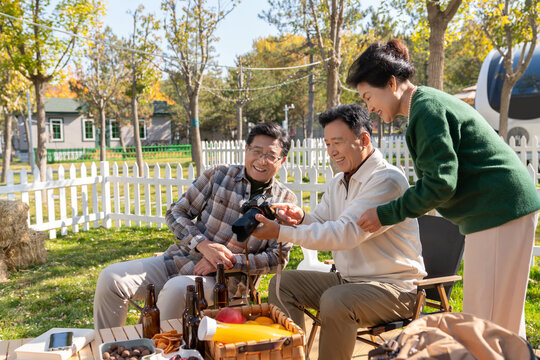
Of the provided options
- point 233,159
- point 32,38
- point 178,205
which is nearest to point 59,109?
point 233,159

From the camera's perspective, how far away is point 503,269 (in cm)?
216

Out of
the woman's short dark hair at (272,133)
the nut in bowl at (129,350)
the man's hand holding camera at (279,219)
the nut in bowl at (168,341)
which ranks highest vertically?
the woman's short dark hair at (272,133)

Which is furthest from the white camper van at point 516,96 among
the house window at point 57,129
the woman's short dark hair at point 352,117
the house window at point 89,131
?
the house window at point 57,129

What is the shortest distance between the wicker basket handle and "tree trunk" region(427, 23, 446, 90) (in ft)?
14.2

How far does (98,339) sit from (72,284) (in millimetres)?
2949

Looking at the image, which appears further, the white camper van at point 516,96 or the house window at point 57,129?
the house window at point 57,129

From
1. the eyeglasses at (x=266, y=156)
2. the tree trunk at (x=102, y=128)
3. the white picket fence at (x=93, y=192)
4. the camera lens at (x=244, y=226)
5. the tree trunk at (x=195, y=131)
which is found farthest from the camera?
the tree trunk at (x=102, y=128)

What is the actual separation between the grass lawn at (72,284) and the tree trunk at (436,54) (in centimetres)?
233

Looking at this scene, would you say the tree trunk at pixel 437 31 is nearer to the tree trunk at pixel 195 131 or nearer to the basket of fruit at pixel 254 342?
the basket of fruit at pixel 254 342

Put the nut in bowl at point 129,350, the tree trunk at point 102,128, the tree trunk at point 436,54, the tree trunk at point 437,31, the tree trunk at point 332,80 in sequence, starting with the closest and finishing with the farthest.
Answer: the nut in bowl at point 129,350 → the tree trunk at point 437,31 → the tree trunk at point 436,54 → the tree trunk at point 332,80 → the tree trunk at point 102,128

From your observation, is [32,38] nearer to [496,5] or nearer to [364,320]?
[364,320]

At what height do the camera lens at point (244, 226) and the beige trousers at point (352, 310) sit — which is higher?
the camera lens at point (244, 226)

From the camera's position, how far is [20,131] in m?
33.8

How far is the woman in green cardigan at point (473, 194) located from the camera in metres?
2.06
